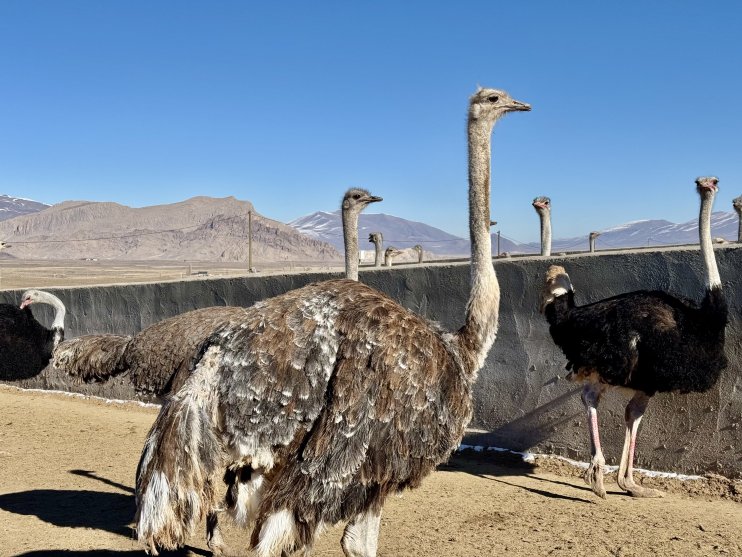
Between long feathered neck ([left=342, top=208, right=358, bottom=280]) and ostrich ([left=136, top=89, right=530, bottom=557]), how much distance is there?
227 centimetres

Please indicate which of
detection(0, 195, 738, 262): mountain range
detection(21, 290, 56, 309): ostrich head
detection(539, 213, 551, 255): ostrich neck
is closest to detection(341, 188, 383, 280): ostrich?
detection(539, 213, 551, 255): ostrich neck

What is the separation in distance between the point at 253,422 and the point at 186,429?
0.26 m

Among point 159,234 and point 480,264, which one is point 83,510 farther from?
point 159,234

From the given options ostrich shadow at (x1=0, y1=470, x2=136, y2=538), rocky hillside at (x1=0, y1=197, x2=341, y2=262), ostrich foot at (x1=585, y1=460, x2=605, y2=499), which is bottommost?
ostrich shadow at (x1=0, y1=470, x2=136, y2=538)

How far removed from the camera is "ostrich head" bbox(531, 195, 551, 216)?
9.26 m

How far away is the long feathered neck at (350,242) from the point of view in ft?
19.5

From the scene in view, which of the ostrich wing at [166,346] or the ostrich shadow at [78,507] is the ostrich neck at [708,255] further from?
the ostrich shadow at [78,507]

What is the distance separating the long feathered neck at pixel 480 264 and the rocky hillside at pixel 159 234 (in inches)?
3747

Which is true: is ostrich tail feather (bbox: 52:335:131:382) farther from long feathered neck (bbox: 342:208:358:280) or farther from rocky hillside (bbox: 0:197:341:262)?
rocky hillside (bbox: 0:197:341:262)

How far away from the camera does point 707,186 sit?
5793 mm

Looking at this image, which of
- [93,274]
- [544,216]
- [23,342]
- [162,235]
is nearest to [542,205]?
[544,216]

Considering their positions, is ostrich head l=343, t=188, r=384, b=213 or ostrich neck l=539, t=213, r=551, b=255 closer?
ostrich head l=343, t=188, r=384, b=213

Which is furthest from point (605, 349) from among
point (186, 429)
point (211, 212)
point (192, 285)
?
point (211, 212)

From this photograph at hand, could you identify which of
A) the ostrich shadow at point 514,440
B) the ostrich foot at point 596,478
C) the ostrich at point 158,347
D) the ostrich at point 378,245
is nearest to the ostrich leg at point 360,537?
the ostrich at point 158,347
